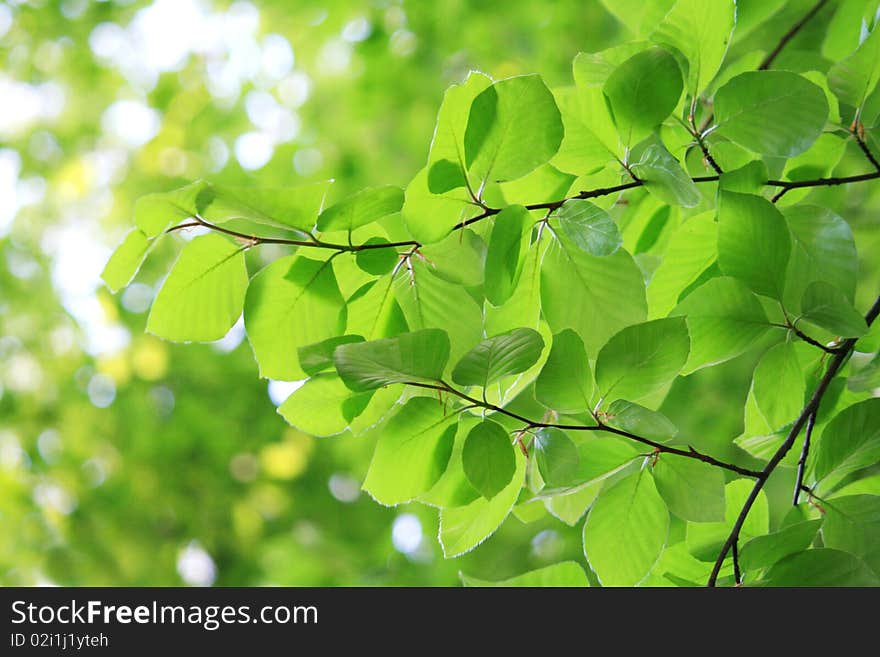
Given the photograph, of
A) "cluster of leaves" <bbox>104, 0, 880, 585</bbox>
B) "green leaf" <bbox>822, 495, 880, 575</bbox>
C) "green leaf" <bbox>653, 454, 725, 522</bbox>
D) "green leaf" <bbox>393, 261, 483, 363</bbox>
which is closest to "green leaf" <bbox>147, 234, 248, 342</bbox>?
"cluster of leaves" <bbox>104, 0, 880, 585</bbox>

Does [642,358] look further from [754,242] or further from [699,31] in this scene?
[699,31]

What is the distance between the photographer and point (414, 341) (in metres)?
0.45

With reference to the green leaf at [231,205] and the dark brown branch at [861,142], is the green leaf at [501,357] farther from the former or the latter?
the dark brown branch at [861,142]

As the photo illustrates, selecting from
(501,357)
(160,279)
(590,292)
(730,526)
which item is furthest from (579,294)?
(160,279)

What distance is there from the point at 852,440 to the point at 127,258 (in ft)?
1.61

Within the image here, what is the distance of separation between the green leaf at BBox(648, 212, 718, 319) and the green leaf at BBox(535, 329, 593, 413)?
0.40 ft

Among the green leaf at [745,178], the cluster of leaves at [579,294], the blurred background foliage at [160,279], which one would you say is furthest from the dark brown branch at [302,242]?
the blurred background foliage at [160,279]

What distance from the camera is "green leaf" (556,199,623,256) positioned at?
48cm

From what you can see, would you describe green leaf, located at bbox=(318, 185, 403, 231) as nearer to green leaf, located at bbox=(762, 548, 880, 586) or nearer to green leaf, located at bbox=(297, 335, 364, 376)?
green leaf, located at bbox=(297, 335, 364, 376)

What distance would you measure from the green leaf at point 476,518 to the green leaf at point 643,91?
231 millimetres

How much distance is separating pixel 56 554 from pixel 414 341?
2987mm

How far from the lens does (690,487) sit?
54cm
